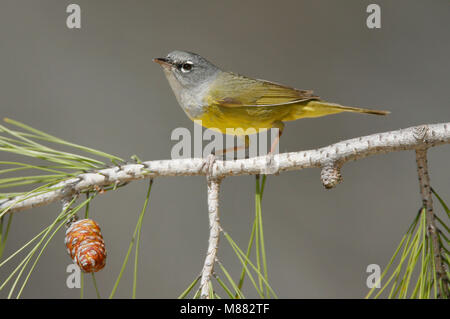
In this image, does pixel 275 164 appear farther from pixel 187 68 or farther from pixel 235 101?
pixel 187 68

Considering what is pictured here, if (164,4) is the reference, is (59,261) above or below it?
below

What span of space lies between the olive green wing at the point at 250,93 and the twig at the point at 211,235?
36 cm

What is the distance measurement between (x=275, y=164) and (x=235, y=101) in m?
0.40

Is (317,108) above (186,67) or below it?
below

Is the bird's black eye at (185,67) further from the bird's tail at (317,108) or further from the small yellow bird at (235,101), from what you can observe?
the bird's tail at (317,108)

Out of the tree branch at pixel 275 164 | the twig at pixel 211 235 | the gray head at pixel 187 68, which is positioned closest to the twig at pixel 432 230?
the tree branch at pixel 275 164

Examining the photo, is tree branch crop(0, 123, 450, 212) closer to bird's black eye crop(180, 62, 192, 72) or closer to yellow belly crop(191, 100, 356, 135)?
yellow belly crop(191, 100, 356, 135)

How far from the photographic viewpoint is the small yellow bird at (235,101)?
4.24 feet

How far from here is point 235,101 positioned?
130 cm

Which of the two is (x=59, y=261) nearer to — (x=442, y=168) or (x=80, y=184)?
(x=80, y=184)

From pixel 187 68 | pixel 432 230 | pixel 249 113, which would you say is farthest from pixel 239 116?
pixel 432 230

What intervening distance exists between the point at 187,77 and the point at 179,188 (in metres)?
0.84

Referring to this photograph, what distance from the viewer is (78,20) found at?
1.96 metres
